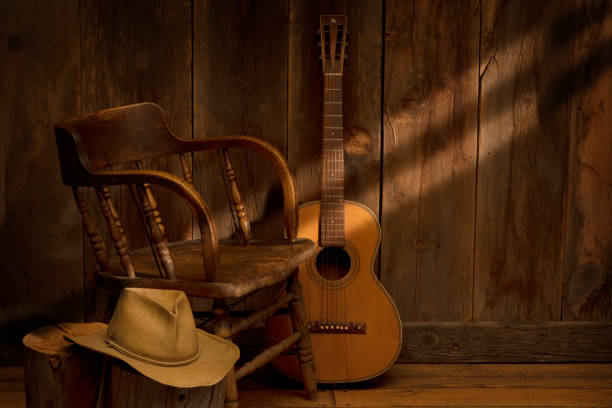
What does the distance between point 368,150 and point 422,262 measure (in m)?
0.46

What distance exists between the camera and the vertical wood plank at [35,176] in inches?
74.2

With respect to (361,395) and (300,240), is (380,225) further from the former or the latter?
(361,395)

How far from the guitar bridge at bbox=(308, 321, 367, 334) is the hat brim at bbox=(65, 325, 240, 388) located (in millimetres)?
585

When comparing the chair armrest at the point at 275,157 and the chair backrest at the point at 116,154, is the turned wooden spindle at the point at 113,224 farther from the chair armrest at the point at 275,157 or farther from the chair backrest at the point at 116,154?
the chair armrest at the point at 275,157

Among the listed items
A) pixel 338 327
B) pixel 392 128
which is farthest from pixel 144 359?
pixel 392 128

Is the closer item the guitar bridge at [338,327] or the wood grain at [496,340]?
the guitar bridge at [338,327]

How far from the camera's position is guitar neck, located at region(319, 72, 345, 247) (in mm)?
1811

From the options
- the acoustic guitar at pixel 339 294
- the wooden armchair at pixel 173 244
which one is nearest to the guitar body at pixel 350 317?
the acoustic guitar at pixel 339 294

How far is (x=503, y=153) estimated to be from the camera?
2008 mm

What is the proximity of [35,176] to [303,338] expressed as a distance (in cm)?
108

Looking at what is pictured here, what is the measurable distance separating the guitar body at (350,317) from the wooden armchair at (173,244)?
104mm

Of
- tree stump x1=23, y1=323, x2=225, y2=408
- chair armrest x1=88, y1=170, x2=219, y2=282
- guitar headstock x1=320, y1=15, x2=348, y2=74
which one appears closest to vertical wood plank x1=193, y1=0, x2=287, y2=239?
guitar headstock x1=320, y1=15, x2=348, y2=74

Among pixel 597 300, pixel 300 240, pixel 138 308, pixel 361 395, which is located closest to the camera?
pixel 138 308

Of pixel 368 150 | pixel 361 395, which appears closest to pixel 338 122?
pixel 368 150
